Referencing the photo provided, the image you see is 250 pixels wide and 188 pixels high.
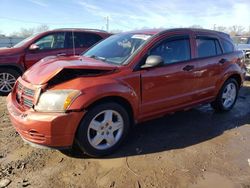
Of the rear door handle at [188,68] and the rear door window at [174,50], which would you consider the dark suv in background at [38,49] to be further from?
the rear door handle at [188,68]

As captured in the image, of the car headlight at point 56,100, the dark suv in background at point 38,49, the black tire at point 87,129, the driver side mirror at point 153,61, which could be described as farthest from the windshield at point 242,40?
the car headlight at point 56,100

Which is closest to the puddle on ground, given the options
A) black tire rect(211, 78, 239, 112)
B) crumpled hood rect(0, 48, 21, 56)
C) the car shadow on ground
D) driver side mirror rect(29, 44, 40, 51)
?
the car shadow on ground

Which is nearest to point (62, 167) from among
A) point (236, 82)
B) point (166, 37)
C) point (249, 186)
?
point (249, 186)

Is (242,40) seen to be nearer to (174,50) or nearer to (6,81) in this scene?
(174,50)

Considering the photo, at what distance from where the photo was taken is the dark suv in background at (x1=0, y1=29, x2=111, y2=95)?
7512 mm

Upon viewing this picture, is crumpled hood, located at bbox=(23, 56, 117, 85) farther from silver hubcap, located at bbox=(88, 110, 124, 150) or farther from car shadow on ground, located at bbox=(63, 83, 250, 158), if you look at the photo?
car shadow on ground, located at bbox=(63, 83, 250, 158)

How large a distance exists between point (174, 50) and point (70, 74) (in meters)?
1.90

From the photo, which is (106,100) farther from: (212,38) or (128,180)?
(212,38)

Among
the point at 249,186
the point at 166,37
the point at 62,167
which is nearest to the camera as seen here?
the point at 249,186

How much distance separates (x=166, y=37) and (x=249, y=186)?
2.51 m

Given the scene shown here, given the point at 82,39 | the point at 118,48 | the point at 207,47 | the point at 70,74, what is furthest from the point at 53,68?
the point at 82,39

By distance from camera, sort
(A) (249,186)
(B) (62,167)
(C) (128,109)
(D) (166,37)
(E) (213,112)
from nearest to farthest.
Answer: (A) (249,186) < (B) (62,167) < (C) (128,109) < (D) (166,37) < (E) (213,112)

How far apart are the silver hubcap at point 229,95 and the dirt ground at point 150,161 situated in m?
0.92

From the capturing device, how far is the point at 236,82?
6.20m
